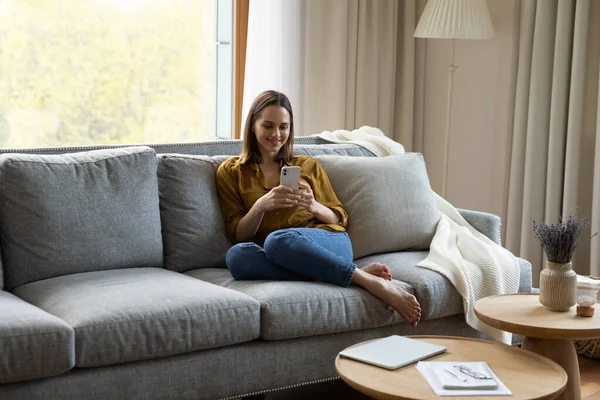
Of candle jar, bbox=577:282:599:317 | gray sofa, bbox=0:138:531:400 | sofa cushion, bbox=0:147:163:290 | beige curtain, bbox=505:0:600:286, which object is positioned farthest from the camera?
beige curtain, bbox=505:0:600:286

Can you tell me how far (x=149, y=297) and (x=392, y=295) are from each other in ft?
2.59

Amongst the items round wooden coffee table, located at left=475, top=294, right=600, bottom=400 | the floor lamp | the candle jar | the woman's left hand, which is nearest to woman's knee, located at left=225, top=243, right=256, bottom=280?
the woman's left hand

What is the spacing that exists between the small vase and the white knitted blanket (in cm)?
36

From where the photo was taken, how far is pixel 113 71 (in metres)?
4.55

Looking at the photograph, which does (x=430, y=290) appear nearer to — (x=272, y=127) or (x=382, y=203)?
(x=382, y=203)

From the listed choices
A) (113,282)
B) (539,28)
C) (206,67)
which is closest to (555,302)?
(113,282)

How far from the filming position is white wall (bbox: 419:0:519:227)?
4582mm

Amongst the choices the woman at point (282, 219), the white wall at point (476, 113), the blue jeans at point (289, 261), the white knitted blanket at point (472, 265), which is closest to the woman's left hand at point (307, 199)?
the woman at point (282, 219)

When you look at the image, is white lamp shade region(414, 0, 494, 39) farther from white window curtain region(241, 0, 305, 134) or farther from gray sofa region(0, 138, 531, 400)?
gray sofa region(0, 138, 531, 400)

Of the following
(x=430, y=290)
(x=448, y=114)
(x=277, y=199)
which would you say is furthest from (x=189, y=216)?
(x=448, y=114)

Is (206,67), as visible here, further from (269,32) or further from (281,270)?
(281,270)

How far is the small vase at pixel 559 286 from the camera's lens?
105 inches

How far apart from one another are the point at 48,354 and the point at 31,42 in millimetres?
2375

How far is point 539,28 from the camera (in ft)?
13.8
